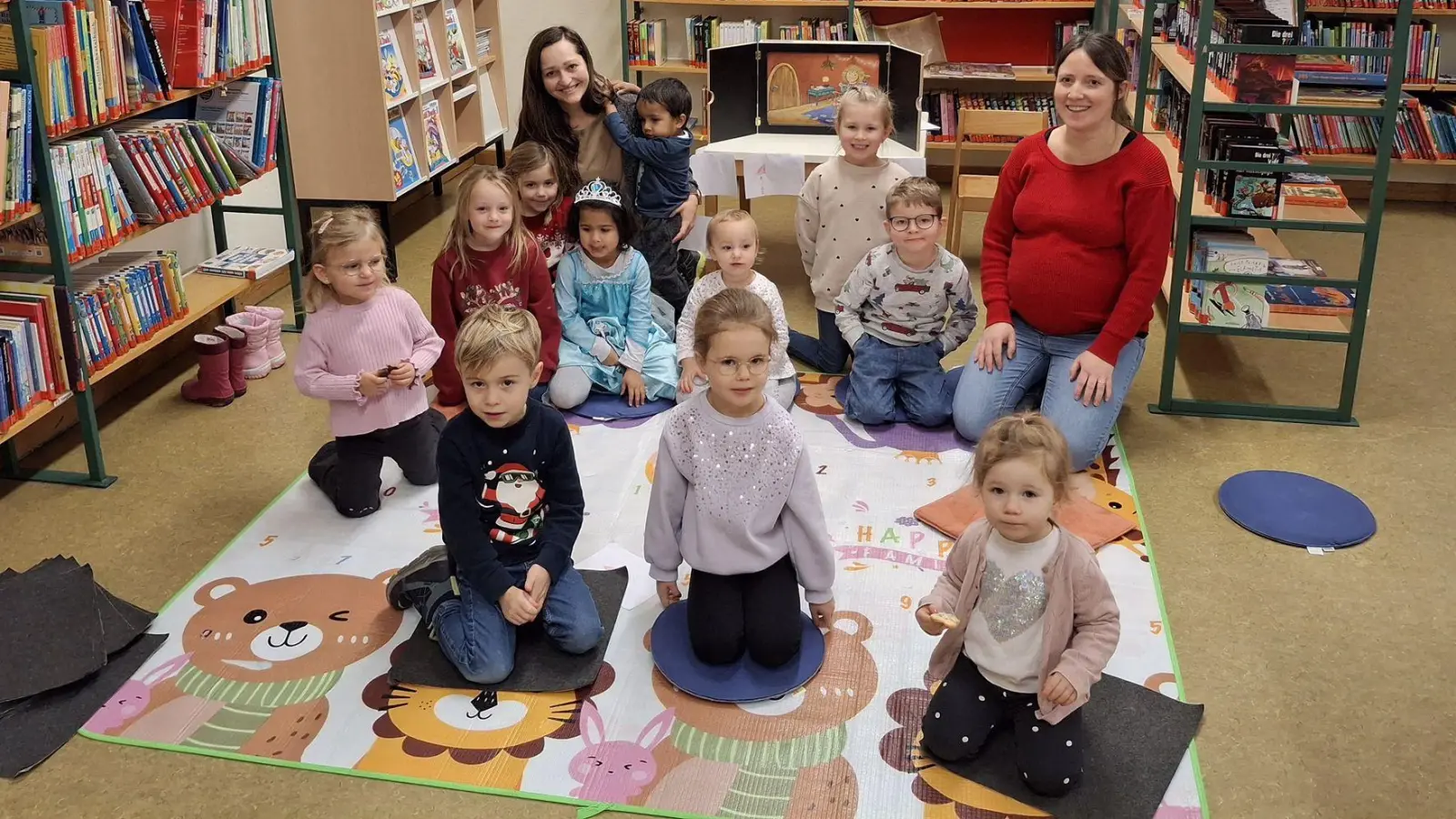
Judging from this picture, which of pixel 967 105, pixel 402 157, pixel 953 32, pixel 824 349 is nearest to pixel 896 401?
pixel 824 349

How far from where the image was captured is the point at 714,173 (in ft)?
15.9

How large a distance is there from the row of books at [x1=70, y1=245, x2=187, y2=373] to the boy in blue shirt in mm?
1526

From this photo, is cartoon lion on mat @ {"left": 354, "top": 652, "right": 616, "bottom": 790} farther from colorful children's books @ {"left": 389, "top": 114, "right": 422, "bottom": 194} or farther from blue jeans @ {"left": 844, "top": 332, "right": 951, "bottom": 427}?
colorful children's books @ {"left": 389, "top": 114, "right": 422, "bottom": 194}

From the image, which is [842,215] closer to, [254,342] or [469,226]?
[469,226]

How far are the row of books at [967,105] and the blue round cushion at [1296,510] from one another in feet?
11.1

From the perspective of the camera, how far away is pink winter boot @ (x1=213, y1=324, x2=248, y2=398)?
162 inches

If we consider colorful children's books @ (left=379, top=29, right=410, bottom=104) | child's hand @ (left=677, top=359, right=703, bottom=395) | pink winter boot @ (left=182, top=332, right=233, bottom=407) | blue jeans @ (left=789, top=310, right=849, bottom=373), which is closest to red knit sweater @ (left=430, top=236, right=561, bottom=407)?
child's hand @ (left=677, top=359, right=703, bottom=395)

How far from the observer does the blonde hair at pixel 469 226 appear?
12.3ft

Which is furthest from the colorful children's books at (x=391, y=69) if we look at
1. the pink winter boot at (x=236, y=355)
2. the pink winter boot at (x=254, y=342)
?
the pink winter boot at (x=236, y=355)

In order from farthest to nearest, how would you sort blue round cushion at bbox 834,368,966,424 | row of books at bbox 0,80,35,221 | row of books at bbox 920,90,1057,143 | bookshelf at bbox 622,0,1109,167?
bookshelf at bbox 622,0,1109,167 < row of books at bbox 920,90,1057,143 < blue round cushion at bbox 834,368,966,424 < row of books at bbox 0,80,35,221

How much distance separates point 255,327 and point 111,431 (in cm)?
57

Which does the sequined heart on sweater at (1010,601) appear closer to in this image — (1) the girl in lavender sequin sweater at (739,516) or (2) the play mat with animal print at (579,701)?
(2) the play mat with animal print at (579,701)

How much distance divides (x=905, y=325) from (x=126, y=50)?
2.37m

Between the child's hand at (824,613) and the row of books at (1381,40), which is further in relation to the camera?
the row of books at (1381,40)
